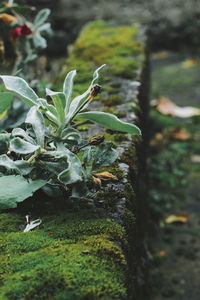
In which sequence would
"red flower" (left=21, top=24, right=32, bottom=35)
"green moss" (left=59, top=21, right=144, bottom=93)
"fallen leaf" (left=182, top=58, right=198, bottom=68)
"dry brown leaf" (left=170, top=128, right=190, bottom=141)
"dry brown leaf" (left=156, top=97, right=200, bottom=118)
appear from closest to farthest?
"red flower" (left=21, top=24, right=32, bottom=35) → "green moss" (left=59, top=21, right=144, bottom=93) → "dry brown leaf" (left=170, top=128, right=190, bottom=141) → "dry brown leaf" (left=156, top=97, right=200, bottom=118) → "fallen leaf" (left=182, top=58, right=198, bottom=68)

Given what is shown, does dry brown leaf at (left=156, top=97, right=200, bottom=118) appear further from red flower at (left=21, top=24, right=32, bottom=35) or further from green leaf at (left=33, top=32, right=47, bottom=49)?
red flower at (left=21, top=24, right=32, bottom=35)

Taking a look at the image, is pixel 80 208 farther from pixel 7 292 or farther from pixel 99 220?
pixel 7 292

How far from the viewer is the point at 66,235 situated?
3.64ft

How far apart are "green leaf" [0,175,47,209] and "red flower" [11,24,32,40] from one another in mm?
1137

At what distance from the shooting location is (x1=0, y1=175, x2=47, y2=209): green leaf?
1188mm

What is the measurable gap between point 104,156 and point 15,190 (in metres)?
0.26

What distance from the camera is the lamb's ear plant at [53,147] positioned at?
1.15 m

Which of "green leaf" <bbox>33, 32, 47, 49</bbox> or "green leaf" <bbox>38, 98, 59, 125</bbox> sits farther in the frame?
"green leaf" <bbox>33, 32, 47, 49</bbox>

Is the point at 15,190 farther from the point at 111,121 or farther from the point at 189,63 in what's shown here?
the point at 189,63

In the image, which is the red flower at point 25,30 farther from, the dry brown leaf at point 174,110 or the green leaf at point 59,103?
the dry brown leaf at point 174,110

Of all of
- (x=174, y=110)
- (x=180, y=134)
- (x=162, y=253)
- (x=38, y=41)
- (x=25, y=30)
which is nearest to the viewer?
(x=25, y=30)

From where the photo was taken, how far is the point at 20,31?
214cm

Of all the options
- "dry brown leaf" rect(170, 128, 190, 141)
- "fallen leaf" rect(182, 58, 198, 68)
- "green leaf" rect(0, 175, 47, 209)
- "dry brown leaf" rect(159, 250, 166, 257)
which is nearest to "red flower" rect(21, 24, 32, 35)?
"green leaf" rect(0, 175, 47, 209)

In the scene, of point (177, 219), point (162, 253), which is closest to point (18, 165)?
point (162, 253)
